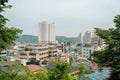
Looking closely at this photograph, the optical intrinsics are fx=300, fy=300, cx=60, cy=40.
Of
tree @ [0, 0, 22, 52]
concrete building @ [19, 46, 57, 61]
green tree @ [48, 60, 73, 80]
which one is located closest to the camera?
tree @ [0, 0, 22, 52]

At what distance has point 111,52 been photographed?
13.4m

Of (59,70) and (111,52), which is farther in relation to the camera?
(59,70)

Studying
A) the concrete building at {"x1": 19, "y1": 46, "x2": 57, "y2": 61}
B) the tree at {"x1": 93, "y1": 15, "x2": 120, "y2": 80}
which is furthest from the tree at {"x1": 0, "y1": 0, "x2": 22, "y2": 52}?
the concrete building at {"x1": 19, "y1": 46, "x2": 57, "y2": 61}

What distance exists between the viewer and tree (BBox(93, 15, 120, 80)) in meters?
13.1

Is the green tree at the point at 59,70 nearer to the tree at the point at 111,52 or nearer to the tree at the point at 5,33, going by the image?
the tree at the point at 111,52

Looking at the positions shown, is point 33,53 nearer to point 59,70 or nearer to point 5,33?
point 59,70

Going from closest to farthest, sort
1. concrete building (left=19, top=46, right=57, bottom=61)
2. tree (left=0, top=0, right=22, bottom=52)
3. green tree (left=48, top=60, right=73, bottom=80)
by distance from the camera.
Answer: tree (left=0, top=0, right=22, bottom=52), green tree (left=48, top=60, right=73, bottom=80), concrete building (left=19, top=46, right=57, bottom=61)

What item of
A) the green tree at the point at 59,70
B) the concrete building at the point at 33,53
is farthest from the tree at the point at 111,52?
the concrete building at the point at 33,53

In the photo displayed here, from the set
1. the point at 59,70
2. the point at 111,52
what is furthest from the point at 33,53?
the point at 111,52

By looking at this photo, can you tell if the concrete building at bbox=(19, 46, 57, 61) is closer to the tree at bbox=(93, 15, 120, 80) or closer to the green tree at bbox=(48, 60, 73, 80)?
the green tree at bbox=(48, 60, 73, 80)

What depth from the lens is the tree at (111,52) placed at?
517 inches

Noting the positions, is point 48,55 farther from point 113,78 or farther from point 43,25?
point 113,78

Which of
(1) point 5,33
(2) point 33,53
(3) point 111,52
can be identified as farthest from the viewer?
(2) point 33,53

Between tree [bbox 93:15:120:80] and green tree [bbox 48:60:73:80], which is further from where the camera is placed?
green tree [bbox 48:60:73:80]
